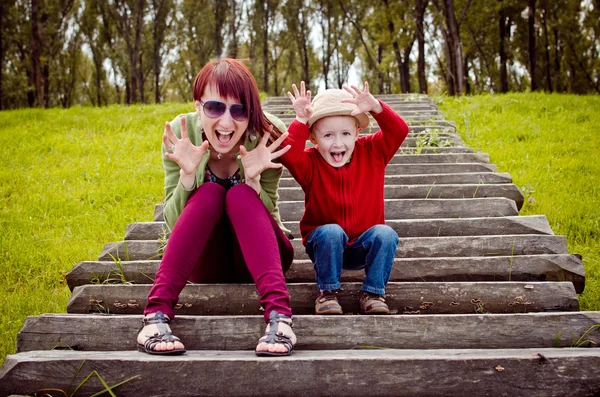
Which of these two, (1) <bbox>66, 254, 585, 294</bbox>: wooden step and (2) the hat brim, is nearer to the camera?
(2) the hat brim

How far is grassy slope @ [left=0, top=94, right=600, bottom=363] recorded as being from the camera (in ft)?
11.4

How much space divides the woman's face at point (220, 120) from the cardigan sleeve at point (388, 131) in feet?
2.36

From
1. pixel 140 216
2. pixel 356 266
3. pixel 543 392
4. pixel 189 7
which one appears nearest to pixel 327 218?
pixel 356 266

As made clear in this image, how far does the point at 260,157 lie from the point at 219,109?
0.97 feet

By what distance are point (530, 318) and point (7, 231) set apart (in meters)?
4.08

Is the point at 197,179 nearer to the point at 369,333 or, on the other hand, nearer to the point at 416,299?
the point at 369,333

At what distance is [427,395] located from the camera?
69.7 inches

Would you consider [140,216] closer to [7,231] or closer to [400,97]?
[7,231]

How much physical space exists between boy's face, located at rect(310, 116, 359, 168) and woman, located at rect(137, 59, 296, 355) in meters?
0.23

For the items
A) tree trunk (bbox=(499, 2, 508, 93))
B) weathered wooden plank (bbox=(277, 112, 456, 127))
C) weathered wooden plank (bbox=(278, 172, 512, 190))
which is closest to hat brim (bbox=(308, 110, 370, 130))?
weathered wooden plank (bbox=(278, 172, 512, 190))

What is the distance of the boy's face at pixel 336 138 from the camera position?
2449 millimetres

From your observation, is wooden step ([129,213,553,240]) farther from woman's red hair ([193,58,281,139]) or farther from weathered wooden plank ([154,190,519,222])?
woman's red hair ([193,58,281,139])

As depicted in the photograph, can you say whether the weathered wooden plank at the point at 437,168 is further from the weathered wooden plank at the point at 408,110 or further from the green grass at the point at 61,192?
the weathered wooden plank at the point at 408,110

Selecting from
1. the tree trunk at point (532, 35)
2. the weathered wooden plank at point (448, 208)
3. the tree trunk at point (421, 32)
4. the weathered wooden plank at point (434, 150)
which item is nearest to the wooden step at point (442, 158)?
the weathered wooden plank at point (434, 150)
